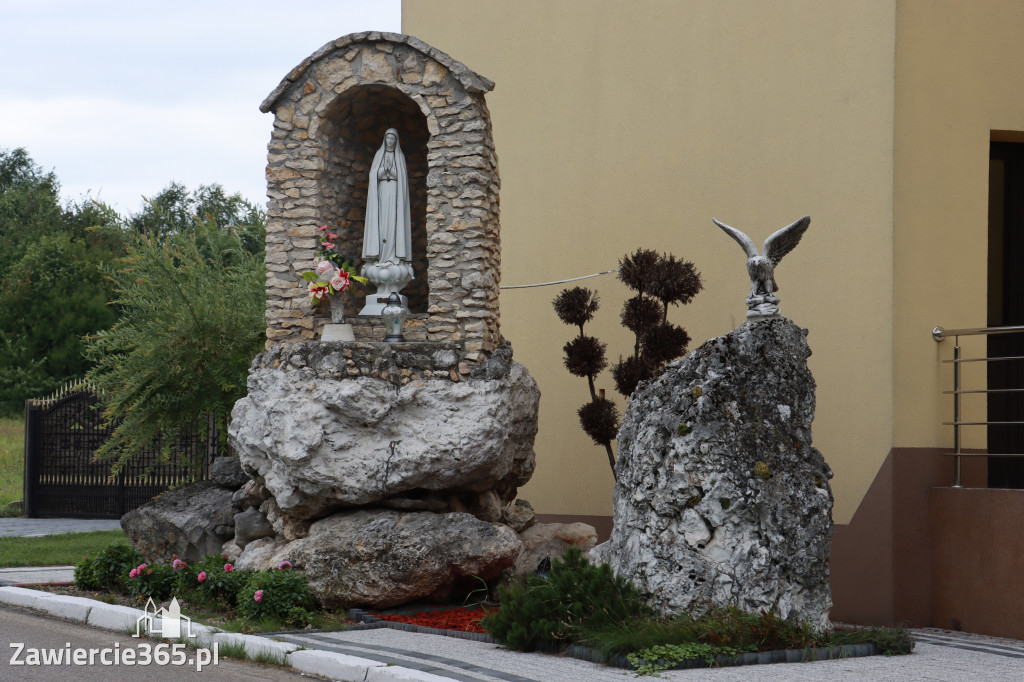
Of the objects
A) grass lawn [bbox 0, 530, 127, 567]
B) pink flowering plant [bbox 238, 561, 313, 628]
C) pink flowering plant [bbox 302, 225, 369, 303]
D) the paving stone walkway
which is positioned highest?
pink flowering plant [bbox 302, 225, 369, 303]

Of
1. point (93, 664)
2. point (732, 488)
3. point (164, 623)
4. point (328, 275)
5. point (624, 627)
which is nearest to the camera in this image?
point (93, 664)

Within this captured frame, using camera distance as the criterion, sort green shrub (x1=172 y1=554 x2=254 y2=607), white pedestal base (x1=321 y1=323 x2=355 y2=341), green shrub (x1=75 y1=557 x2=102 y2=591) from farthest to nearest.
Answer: white pedestal base (x1=321 y1=323 x2=355 y2=341) < green shrub (x1=75 y1=557 x2=102 y2=591) < green shrub (x1=172 y1=554 x2=254 y2=607)

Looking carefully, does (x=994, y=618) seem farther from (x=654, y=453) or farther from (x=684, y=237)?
(x=684, y=237)

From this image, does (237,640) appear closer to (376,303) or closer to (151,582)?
(151,582)

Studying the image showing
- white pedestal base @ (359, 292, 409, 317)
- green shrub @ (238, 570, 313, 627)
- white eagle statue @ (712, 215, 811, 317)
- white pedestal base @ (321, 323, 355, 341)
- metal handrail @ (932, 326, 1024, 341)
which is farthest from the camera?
white pedestal base @ (359, 292, 409, 317)

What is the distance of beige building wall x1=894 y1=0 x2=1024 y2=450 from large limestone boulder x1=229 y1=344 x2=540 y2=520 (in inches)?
147

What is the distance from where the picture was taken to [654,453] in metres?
7.66

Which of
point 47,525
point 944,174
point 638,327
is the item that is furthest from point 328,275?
point 47,525

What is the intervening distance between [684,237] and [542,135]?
2.49m

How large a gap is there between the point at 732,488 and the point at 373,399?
3.52 metres

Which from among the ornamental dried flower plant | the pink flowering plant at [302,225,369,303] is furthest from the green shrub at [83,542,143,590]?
the ornamental dried flower plant

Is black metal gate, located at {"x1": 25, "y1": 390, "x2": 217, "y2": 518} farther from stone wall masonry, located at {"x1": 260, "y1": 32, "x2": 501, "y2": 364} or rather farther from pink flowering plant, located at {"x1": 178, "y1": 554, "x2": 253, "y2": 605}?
pink flowering plant, located at {"x1": 178, "y1": 554, "x2": 253, "y2": 605}

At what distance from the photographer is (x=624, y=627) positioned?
7020 millimetres

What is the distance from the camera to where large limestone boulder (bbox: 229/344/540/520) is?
30.7 ft
